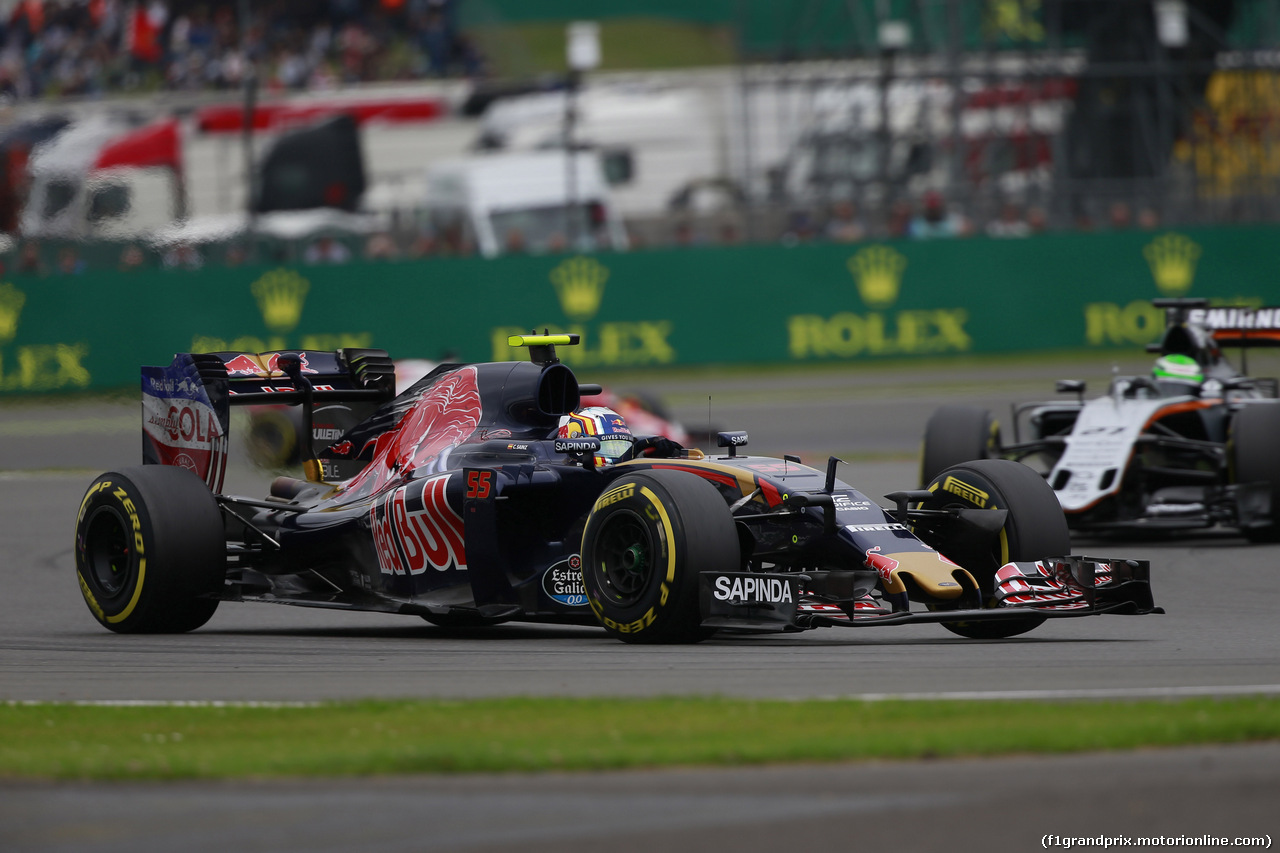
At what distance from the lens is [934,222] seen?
29.2m

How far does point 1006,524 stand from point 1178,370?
587 cm

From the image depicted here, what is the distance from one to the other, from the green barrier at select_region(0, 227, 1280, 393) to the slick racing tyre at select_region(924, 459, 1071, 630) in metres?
17.6

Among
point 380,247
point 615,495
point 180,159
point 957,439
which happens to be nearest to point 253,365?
point 615,495

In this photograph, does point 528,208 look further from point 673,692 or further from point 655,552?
point 673,692

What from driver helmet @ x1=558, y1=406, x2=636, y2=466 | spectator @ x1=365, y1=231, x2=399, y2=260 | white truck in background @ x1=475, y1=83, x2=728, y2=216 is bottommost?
driver helmet @ x1=558, y1=406, x2=636, y2=466

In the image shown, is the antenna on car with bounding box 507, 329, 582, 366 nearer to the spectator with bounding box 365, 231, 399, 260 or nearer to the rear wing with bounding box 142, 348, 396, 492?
the rear wing with bounding box 142, 348, 396, 492

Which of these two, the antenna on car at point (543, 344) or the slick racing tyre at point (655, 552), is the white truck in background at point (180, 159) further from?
the slick racing tyre at point (655, 552)

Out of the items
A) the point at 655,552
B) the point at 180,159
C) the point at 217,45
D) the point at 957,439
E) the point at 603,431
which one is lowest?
the point at 655,552

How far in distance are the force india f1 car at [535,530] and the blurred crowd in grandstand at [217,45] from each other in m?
25.7

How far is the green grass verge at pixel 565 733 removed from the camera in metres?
Answer: 5.95

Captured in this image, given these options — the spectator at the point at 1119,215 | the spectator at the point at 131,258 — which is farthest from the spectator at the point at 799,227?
the spectator at the point at 131,258

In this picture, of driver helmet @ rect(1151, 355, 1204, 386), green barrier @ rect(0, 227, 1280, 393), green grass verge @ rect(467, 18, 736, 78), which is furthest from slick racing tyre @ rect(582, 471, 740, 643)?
green grass verge @ rect(467, 18, 736, 78)

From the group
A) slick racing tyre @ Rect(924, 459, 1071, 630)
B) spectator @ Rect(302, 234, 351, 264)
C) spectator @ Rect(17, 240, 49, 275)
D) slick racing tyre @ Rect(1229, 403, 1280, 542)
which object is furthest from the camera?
spectator @ Rect(302, 234, 351, 264)

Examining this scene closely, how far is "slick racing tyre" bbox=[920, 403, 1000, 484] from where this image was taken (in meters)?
14.3
